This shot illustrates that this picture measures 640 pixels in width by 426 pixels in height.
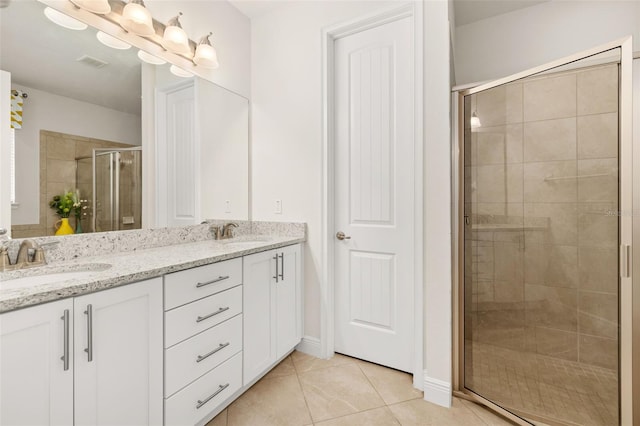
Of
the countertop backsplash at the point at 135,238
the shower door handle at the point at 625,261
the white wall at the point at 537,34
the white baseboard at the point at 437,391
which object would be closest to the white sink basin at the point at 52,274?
the countertop backsplash at the point at 135,238

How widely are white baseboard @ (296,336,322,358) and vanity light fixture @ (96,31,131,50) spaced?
7.31 feet

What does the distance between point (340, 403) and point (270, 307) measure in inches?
26.9

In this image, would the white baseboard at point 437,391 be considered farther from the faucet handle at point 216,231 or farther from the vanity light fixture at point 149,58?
the vanity light fixture at point 149,58

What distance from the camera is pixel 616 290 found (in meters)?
1.31

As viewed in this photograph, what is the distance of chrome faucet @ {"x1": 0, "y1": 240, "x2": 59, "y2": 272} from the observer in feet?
4.02

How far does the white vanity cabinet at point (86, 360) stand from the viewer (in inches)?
34.7

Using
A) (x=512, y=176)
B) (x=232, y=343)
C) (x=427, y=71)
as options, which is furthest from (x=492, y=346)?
(x=427, y=71)

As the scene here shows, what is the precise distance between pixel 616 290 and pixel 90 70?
2.77m

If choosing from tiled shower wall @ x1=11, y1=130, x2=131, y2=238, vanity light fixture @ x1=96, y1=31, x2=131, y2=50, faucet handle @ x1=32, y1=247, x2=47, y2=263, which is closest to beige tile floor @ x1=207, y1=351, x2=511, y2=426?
faucet handle @ x1=32, y1=247, x2=47, y2=263

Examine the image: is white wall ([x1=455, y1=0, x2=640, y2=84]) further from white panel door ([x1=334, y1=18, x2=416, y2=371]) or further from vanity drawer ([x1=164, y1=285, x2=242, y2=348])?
vanity drawer ([x1=164, y1=285, x2=242, y2=348])

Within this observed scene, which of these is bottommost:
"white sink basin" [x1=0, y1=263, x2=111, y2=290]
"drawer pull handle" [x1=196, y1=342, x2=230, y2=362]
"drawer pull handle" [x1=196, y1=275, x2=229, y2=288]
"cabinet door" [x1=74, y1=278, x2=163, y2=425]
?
"drawer pull handle" [x1=196, y1=342, x2=230, y2=362]

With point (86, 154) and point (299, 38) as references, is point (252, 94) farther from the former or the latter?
point (86, 154)

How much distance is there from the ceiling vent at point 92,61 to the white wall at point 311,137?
109 cm

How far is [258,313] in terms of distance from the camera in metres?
1.81
